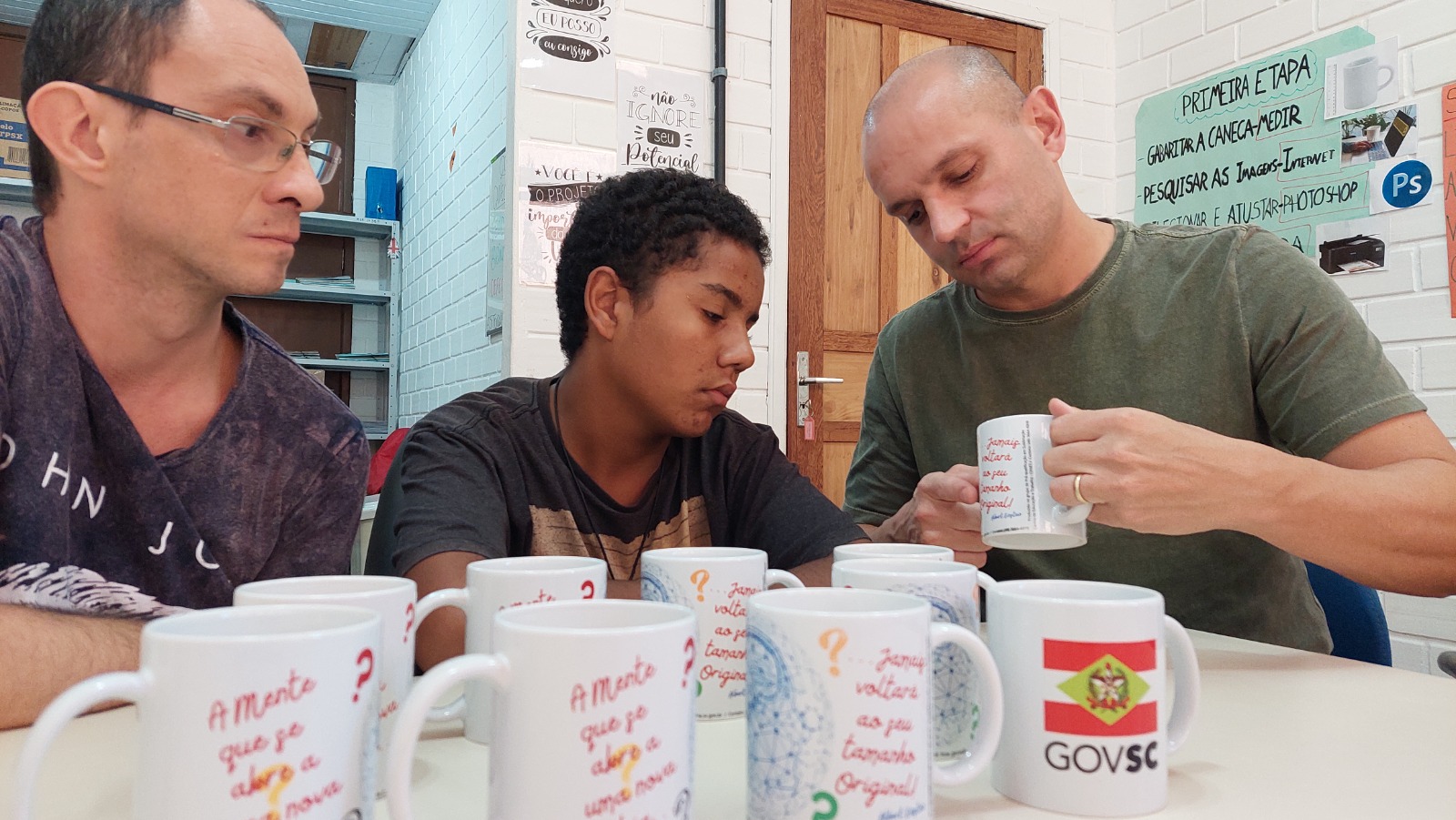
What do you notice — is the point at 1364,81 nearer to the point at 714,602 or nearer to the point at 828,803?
the point at 714,602

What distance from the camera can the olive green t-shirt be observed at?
1227 mm

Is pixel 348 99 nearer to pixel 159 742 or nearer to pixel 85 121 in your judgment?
pixel 85 121

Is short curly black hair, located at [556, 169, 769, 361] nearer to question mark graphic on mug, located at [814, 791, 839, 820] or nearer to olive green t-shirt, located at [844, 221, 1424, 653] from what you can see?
olive green t-shirt, located at [844, 221, 1424, 653]

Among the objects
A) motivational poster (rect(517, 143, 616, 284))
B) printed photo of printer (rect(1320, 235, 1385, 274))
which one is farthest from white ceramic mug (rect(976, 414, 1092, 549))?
Result: printed photo of printer (rect(1320, 235, 1385, 274))

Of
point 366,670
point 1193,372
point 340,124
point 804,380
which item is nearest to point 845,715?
point 366,670

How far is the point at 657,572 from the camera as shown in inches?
30.0

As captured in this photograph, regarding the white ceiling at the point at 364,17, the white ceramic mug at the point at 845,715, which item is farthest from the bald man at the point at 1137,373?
the white ceiling at the point at 364,17

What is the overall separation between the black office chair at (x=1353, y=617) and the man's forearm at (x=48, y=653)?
0.50 metres

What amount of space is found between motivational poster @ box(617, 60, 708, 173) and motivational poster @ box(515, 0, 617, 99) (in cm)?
6

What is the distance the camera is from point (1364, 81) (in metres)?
2.47

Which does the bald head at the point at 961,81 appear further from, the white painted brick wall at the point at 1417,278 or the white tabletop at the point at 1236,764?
the white painted brick wall at the point at 1417,278

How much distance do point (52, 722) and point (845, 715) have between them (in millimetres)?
377

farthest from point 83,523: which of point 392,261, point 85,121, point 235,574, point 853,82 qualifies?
point 392,261

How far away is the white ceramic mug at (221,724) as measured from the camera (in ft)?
1.36
